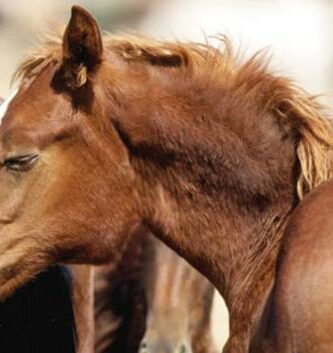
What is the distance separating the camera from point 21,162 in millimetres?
5266

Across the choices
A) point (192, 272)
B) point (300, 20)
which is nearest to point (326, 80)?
point (300, 20)

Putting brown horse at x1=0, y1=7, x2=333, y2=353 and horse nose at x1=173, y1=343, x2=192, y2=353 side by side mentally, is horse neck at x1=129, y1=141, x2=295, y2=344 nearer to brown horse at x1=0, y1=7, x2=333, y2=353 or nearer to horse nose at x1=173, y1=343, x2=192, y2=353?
brown horse at x1=0, y1=7, x2=333, y2=353

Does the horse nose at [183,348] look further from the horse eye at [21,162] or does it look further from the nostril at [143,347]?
the horse eye at [21,162]

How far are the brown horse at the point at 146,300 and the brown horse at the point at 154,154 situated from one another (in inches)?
99.8

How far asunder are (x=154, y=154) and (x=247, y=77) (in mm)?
427

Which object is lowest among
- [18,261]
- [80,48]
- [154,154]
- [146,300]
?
[146,300]

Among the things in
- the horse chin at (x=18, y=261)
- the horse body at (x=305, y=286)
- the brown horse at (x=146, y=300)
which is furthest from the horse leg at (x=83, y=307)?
the horse body at (x=305, y=286)

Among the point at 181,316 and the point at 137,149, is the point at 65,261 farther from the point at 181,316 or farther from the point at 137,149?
the point at 181,316

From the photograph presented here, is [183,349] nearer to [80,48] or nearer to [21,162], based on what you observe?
[21,162]

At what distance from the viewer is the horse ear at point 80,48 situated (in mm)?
5199

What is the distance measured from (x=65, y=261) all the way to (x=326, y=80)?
22.8 ft

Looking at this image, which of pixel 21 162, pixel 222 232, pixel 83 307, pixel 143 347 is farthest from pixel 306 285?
pixel 143 347

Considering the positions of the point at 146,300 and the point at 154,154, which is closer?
the point at 154,154

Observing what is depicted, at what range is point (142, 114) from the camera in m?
5.22
